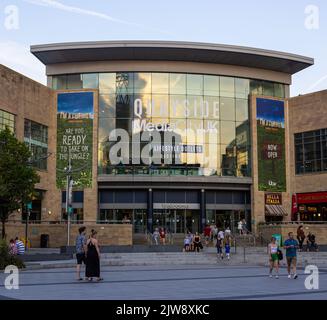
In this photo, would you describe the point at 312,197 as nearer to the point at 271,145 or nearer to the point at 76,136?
the point at 271,145

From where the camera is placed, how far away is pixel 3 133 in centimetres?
3478

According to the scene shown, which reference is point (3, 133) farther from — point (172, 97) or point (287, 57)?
point (287, 57)

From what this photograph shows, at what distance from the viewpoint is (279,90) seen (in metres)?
57.2

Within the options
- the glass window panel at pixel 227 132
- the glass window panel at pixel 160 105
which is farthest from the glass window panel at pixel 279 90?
the glass window panel at pixel 160 105

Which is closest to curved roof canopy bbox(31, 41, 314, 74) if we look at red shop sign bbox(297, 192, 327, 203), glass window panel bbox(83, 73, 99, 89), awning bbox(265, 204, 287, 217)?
glass window panel bbox(83, 73, 99, 89)

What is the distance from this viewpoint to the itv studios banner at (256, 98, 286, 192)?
54344 mm

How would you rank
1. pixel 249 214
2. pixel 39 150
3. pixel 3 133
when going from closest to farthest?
pixel 3 133 → pixel 39 150 → pixel 249 214

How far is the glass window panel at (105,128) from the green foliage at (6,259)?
28.5 meters

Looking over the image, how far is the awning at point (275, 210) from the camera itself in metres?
53.3

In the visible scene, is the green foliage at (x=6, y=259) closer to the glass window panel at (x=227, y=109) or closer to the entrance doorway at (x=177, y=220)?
the entrance doorway at (x=177, y=220)

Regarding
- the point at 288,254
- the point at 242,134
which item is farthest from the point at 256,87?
the point at 288,254
